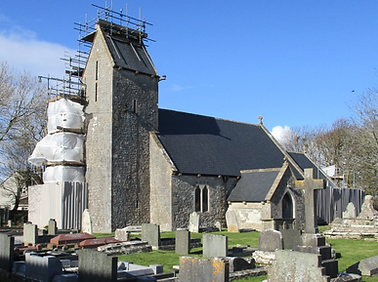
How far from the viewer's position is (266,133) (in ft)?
127

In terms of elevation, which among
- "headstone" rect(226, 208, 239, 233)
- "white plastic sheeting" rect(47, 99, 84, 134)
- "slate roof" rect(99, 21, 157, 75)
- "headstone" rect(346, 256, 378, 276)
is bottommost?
"headstone" rect(226, 208, 239, 233)

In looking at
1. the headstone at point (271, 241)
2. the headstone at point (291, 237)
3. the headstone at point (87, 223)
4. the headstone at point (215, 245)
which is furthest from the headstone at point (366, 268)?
the headstone at point (87, 223)

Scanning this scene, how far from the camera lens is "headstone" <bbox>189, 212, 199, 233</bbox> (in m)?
25.4

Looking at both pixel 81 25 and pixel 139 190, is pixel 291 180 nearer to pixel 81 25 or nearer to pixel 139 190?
pixel 139 190

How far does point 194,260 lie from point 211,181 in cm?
1980

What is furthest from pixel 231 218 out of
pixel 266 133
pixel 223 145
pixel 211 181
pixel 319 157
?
pixel 319 157

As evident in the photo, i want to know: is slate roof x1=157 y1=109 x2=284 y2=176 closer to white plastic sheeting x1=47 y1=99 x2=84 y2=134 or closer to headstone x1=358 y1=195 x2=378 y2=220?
white plastic sheeting x1=47 y1=99 x2=84 y2=134

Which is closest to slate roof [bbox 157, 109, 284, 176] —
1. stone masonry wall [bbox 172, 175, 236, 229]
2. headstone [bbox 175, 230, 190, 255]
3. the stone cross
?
stone masonry wall [bbox 172, 175, 236, 229]

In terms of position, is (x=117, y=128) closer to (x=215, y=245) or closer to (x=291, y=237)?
(x=215, y=245)

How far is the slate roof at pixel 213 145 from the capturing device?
28.7 metres

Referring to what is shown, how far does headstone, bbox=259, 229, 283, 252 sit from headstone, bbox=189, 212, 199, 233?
12.1 meters

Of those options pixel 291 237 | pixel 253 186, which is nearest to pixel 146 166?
pixel 253 186

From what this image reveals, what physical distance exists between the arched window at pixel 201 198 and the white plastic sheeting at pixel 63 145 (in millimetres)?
7846

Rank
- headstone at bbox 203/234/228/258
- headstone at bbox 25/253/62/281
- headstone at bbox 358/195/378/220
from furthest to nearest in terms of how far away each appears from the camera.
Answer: headstone at bbox 358/195/378/220, headstone at bbox 203/234/228/258, headstone at bbox 25/253/62/281
